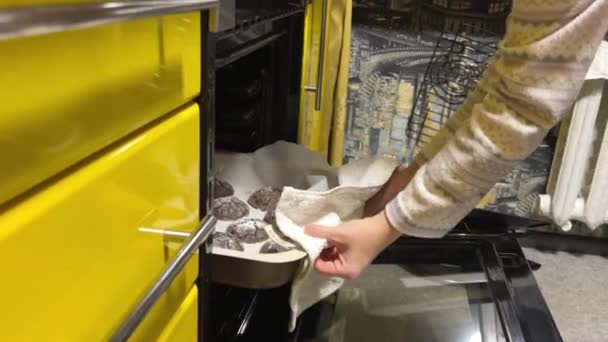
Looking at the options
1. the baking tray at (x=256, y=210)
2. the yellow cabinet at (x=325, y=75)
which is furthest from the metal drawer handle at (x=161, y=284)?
the yellow cabinet at (x=325, y=75)

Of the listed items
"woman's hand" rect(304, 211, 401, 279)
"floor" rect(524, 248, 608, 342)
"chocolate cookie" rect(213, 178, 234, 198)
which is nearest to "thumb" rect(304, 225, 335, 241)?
"woman's hand" rect(304, 211, 401, 279)

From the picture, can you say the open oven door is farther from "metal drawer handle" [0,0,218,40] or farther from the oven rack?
"metal drawer handle" [0,0,218,40]

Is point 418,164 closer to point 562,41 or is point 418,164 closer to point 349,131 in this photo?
point 562,41

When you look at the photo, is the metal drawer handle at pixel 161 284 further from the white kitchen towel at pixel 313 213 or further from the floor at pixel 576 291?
the floor at pixel 576 291

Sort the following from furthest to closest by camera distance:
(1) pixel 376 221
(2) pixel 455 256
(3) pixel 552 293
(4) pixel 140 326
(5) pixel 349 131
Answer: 1. (5) pixel 349 131
2. (3) pixel 552 293
3. (2) pixel 455 256
4. (1) pixel 376 221
5. (4) pixel 140 326

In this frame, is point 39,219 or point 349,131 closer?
point 39,219

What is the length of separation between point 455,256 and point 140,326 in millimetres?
891

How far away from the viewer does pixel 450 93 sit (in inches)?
61.3

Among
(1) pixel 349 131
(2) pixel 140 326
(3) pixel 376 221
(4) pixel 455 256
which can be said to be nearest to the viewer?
(2) pixel 140 326

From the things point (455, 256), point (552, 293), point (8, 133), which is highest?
point (8, 133)

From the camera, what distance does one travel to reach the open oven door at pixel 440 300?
987 mm

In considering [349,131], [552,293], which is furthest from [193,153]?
[552,293]

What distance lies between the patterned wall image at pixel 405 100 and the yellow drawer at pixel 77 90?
119 cm

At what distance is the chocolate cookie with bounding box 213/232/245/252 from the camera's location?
0.68m
